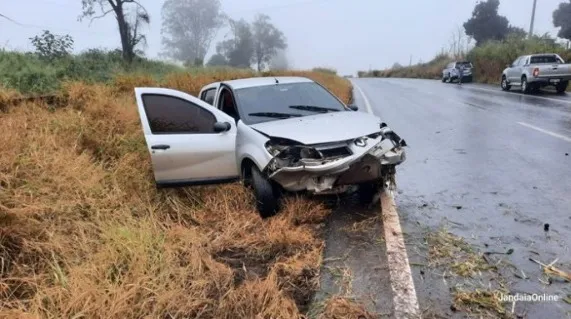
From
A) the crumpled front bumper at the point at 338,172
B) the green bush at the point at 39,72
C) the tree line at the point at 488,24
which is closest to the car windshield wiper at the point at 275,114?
the crumpled front bumper at the point at 338,172

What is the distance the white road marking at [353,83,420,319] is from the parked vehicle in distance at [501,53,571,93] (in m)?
17.2

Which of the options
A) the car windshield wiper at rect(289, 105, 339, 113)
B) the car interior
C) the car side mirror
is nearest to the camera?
the car side mirror

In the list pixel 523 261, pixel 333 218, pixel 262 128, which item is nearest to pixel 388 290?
pixel 523 261

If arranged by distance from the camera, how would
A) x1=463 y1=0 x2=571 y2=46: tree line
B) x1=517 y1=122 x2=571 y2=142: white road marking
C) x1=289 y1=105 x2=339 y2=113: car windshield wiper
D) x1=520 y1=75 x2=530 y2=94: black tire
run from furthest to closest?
x1=463 y1=0 x2=571 y2=46: tree line
x1=520 y1=75 x2=530 y2=94: black tire
x1=517 y1=122 x2=571 y2=142: white road marking
x1=289 y1=105 x2=339 y2=113: car windshield wiper

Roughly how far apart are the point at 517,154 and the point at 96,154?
6494 mm

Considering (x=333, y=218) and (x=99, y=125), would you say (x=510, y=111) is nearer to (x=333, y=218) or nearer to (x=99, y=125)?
(x=333, y=218)

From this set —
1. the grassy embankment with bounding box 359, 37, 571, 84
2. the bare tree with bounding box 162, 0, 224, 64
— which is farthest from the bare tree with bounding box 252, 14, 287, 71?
the grassy embankment with bounding box 359, 37, 571, 84

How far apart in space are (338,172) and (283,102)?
1.80 meters

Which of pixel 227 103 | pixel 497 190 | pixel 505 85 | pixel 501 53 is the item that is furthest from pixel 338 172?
pixel 501 53

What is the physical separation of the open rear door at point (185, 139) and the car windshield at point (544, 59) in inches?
747

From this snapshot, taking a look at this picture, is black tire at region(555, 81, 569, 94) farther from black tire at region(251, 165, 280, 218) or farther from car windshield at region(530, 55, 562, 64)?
black tire at region(251, 165, 280, 218)

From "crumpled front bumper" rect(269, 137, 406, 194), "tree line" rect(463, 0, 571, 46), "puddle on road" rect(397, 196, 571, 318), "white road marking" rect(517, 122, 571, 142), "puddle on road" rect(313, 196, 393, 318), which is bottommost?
"puddle on road" rect(313, 196, 393, 318)

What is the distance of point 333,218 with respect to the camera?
16.3ft

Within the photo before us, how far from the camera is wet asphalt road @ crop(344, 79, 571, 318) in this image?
3770 mm
